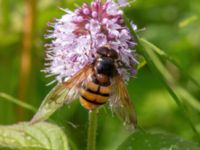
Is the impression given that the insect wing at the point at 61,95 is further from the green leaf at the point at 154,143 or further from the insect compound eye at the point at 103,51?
the green leaf at the point at 154,143

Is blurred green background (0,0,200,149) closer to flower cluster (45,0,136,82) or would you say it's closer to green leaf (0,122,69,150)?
green leaf (0,122,69,150)

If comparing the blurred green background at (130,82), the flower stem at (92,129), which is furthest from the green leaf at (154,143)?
the blurred green background at (130,82)

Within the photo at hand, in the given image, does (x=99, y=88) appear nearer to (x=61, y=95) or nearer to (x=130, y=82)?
(x=61, y=95)

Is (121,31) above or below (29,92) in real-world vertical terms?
above

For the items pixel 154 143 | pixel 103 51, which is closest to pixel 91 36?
pixel 103 51

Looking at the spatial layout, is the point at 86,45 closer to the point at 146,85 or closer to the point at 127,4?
the point at 127,4

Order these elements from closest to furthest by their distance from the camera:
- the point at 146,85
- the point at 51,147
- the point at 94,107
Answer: the point at 94,107 < the point at 51,147 < the point at 146,85

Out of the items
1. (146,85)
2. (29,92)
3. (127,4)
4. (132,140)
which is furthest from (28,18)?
(132,140)
